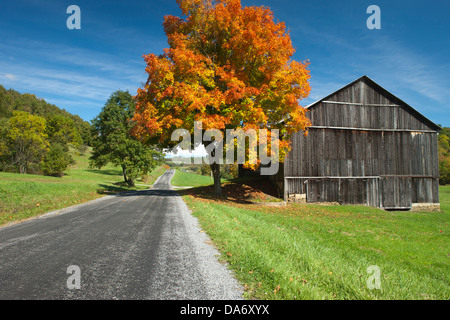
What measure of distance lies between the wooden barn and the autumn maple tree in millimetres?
5513

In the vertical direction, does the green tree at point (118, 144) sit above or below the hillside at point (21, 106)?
below

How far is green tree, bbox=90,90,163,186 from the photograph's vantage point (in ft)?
102

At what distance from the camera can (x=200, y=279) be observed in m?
4.02

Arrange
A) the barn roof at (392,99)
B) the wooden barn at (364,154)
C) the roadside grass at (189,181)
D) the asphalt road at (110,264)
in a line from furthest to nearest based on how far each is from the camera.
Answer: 1. the roadside grass at (189,181)
2. the barn roof at (392,99)
3. the wooden barn at (364,154)
4. the asphalt road at (110,264)

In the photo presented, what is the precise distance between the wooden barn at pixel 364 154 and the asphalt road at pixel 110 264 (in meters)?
16.3

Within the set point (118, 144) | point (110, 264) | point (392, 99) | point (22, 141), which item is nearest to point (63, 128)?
point (22, 141)

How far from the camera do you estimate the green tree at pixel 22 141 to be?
135 ft

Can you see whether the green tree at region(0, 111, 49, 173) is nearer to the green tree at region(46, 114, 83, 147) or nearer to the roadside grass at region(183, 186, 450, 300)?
the green tree at region(46, 114, 83, 147)

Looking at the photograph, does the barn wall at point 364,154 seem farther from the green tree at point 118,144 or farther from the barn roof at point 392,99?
the green tree at point 118,144

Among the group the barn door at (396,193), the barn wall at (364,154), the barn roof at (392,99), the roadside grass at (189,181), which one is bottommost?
the roadside grass at (189,181)

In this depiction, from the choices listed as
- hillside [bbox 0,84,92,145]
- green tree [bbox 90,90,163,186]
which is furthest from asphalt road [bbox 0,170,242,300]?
hillside [bbox 0,84,92,145]

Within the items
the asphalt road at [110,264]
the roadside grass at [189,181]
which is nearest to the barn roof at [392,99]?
the asphalt road at [110,264]

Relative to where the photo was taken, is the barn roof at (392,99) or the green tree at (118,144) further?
the green tree at (118,144)
